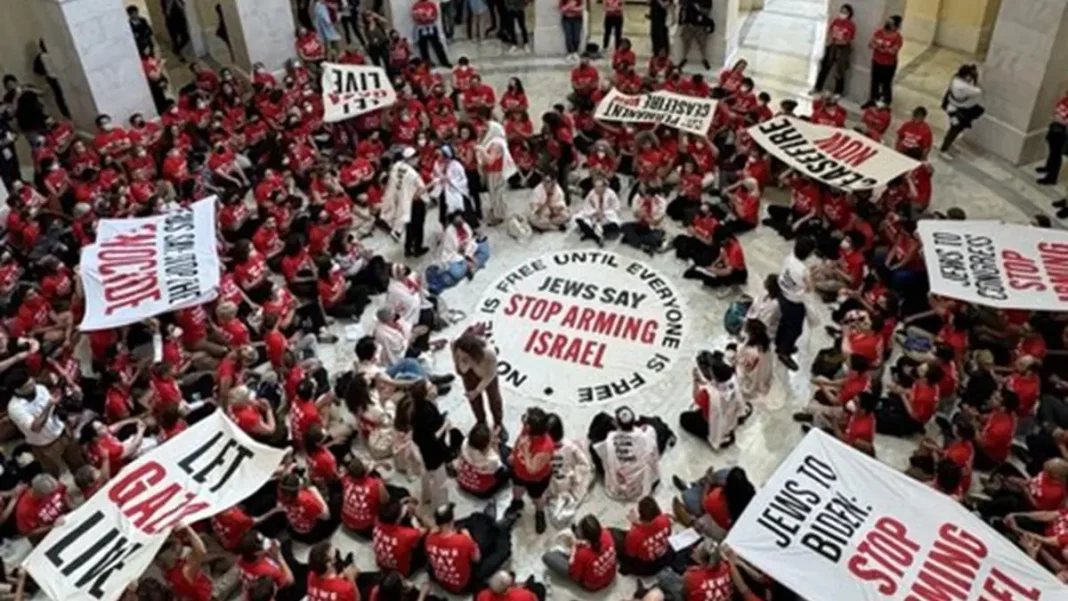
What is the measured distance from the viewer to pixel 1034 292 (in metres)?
10.5

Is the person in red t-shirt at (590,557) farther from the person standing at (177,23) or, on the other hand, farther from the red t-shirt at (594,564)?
the person standing at (177,23)

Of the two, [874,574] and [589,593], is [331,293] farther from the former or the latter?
[874,574]

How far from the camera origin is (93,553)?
27.4 feet

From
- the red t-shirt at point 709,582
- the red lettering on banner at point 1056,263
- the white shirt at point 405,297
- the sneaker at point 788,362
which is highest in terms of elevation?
the red lettering on banner at point 1056,263

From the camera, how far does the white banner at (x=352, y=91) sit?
15688mm

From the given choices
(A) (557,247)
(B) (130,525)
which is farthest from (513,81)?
(B) (130,525)

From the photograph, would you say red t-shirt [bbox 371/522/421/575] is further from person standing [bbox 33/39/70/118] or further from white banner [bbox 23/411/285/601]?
person standing [bbox 33/39/70/118]

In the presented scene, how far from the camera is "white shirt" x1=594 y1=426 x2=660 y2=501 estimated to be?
9.77 metres

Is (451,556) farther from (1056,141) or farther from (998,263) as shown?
(1056,141)

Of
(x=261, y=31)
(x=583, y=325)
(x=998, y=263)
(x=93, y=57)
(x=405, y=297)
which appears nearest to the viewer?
(x=998, y=263)

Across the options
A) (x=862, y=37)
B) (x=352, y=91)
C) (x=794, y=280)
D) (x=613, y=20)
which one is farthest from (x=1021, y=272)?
(x=613, y=20)

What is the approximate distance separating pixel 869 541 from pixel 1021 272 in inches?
181

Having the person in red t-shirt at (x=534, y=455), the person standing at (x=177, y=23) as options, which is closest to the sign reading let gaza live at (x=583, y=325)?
the person in red t-shirt at (x=534, y=455)

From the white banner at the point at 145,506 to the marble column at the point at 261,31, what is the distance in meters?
11.4
